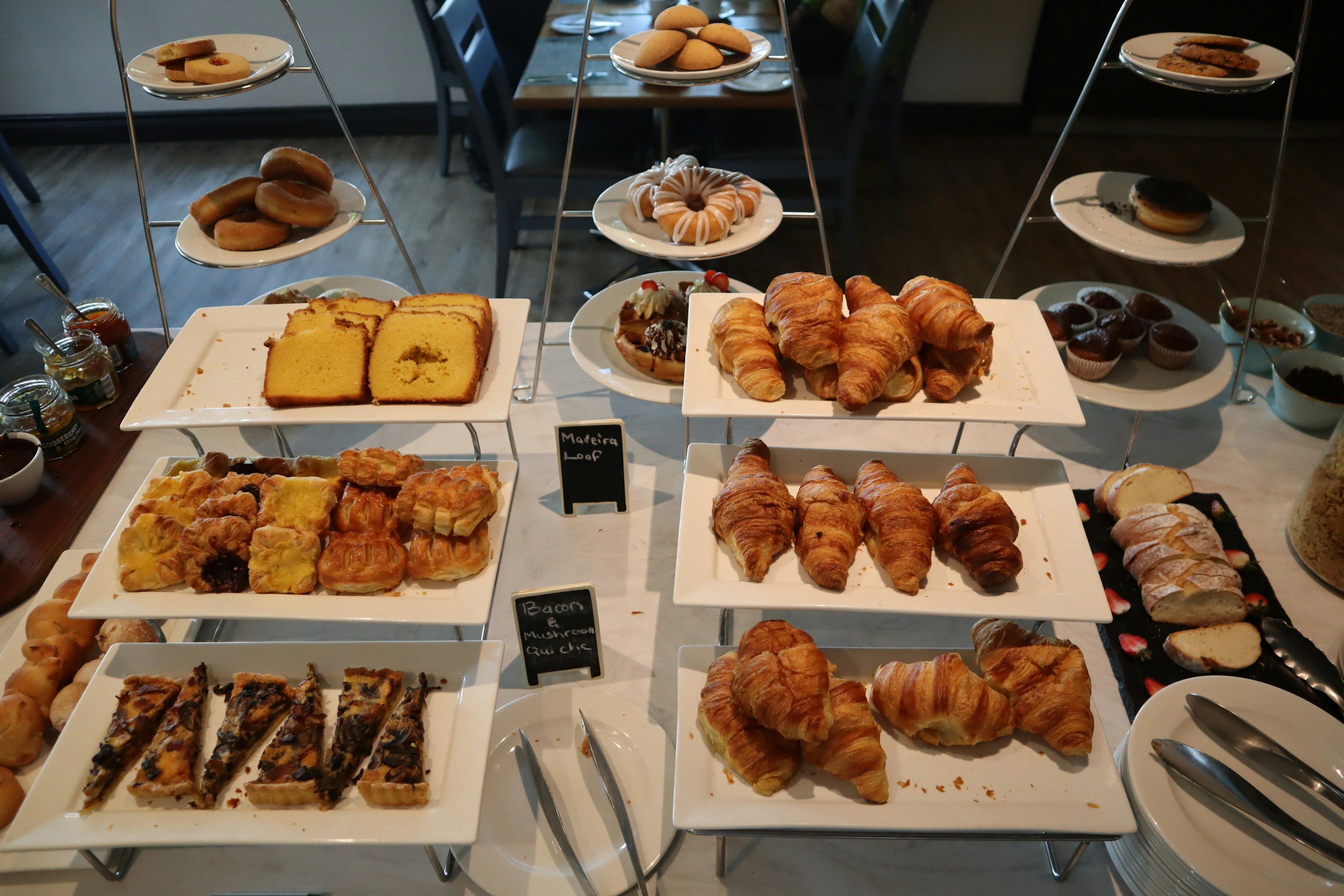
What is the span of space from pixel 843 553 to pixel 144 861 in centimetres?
123

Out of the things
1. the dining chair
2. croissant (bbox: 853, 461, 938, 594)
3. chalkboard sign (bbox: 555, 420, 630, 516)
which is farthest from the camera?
the dining chair

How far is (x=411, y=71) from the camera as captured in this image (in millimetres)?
4762

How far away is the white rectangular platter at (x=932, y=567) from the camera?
1.16 meters

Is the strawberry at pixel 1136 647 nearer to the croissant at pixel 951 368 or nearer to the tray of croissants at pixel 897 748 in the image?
the tray of croissants at pixel 897 748

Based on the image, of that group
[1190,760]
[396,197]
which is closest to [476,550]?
[1190,760]

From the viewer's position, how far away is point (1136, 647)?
153 centimetres

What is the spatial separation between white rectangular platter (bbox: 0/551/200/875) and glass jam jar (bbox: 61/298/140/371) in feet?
2.21

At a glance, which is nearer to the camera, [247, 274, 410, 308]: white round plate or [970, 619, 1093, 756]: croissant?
[970, 619, 1093, 756]: croissant

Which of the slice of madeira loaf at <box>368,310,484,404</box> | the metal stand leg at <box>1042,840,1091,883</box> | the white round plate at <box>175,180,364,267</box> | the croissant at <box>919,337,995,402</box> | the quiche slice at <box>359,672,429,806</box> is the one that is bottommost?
the metal stand leg at <box>1042,840,1091,883</box>

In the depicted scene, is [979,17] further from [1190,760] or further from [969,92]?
[1190,760]

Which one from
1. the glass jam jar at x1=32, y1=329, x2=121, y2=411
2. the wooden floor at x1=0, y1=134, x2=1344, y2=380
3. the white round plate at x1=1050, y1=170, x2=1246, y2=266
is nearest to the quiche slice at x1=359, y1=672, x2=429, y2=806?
the glass jam jar at x1=32, y1=329, x2=121, y2=411

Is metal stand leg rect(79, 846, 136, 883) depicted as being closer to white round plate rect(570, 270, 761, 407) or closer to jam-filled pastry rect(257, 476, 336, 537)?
jam-filled pastry rect(257, 476, 336, 537)

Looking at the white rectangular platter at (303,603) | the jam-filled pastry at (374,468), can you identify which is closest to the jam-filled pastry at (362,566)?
the white rectangular platter at (303,603)

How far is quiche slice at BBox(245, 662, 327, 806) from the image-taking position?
113 centimetres
